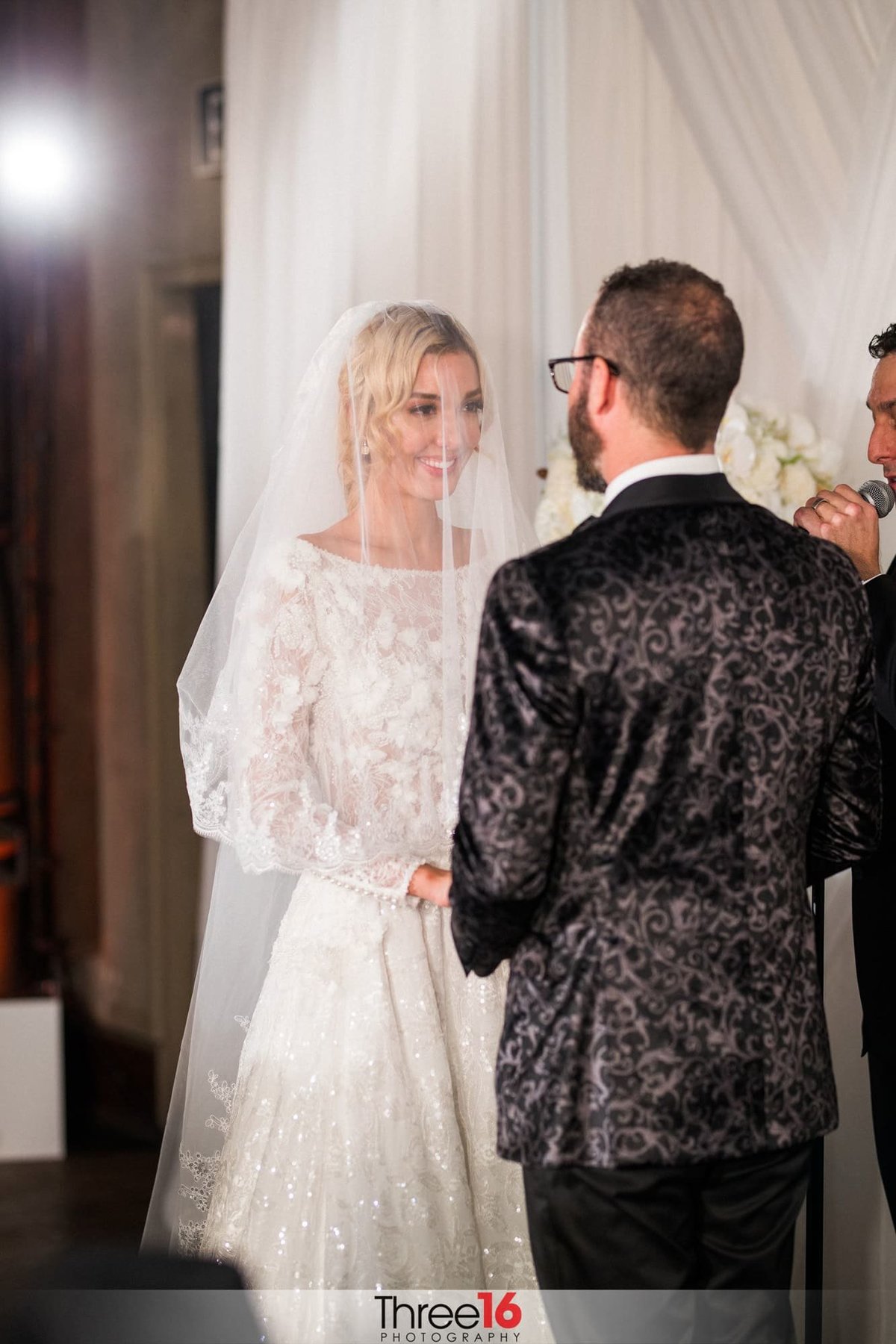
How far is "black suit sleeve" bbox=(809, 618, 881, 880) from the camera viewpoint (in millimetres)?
1415

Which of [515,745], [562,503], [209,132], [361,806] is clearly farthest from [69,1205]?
[209,132]

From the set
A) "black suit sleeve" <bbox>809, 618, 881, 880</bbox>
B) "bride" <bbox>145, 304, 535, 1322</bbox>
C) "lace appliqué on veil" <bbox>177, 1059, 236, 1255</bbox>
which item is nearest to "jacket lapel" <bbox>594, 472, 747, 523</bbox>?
"black suit sleeve" <bbox>809, 618, 881, 880</bbox>

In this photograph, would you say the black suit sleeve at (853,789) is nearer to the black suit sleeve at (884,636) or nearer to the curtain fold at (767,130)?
the black suit sleeve at (884,636)

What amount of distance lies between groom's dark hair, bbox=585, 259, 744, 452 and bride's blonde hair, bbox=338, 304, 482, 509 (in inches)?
21.8

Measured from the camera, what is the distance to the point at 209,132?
10.6 feet

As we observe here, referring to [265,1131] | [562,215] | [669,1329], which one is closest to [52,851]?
[265,1131]

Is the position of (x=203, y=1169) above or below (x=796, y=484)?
below

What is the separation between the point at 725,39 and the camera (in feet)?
8.02

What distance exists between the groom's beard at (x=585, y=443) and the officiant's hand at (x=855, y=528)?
43 centimetres

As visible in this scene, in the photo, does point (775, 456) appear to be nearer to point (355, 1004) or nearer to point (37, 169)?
point (355, 1004)

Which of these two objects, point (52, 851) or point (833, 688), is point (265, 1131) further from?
point (52, 851)

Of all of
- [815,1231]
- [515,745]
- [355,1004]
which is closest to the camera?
[515,745]

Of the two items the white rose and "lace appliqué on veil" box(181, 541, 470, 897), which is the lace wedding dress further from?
the white rose

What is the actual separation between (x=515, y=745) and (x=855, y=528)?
69 centimetres
